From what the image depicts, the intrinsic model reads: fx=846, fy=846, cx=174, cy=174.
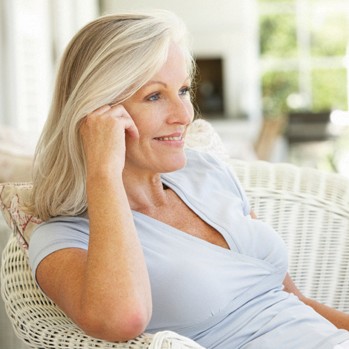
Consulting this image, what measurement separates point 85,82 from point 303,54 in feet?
34.3

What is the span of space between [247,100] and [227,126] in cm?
81

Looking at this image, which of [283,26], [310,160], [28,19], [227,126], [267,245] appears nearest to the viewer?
[267,245]

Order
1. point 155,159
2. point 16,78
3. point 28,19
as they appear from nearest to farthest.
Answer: point 155,159, point 16,78, point 28,19

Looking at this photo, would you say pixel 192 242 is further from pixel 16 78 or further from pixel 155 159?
pixel 16 78

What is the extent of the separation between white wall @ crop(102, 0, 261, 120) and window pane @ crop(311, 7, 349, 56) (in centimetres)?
89

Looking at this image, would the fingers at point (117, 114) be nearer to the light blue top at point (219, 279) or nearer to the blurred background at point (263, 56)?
the light blue top at point (219, 279)

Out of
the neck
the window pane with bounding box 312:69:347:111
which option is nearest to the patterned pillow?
the neck

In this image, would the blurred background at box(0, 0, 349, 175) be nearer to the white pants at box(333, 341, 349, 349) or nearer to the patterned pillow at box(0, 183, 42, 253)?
the patterned pillow at box(0, 183, 42, 253)

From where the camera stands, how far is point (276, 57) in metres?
11.7

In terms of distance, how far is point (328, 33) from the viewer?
11.6 m

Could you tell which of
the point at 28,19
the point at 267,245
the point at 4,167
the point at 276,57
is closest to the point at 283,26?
the point at 276,57

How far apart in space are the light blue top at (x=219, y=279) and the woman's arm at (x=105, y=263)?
0.27 feet

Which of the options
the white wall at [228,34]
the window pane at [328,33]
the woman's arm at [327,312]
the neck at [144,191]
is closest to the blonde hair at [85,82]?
the neck at [144,191]

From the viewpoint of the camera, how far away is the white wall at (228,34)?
36.6ft
